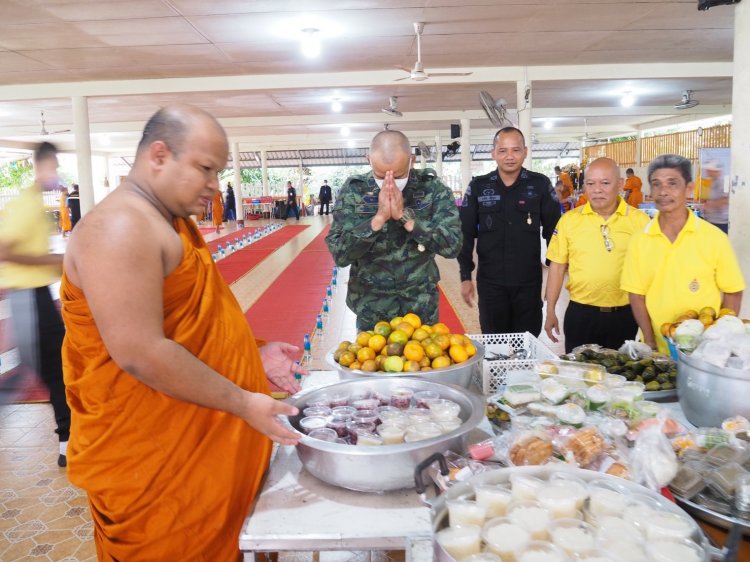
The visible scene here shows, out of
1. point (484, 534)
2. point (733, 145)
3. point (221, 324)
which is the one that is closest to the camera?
point (484, 534)

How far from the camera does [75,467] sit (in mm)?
1367

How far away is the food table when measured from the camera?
116 cm

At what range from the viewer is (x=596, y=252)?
115 inches

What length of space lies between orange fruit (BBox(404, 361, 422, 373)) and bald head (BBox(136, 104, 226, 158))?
89 centimetres

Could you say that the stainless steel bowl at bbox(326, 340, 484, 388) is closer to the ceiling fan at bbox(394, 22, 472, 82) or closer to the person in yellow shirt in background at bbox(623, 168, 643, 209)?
the ceiling fan at bbox(394, 22, 472, 82)

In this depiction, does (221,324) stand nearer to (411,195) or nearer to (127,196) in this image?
(127,196)

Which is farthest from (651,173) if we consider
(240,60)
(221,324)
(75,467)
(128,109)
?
(128,109)

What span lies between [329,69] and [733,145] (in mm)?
6248

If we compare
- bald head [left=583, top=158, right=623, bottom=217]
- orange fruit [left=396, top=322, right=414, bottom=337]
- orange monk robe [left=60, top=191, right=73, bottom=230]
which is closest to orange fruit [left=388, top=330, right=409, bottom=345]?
orange fruit [left=396, top=322, right=414, bottom=337]

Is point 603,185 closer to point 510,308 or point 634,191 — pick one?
point 510,308

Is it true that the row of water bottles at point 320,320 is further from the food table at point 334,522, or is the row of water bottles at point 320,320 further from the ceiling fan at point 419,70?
the food table at point 334,522

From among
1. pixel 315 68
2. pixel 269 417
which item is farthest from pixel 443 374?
pixel 315 68

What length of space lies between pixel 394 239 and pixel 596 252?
1.10 m

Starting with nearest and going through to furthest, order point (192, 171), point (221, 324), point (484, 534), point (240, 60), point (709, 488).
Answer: point (484, 534), point (709, 488), point (192, 171), point (221, 324), point (240, 60)
